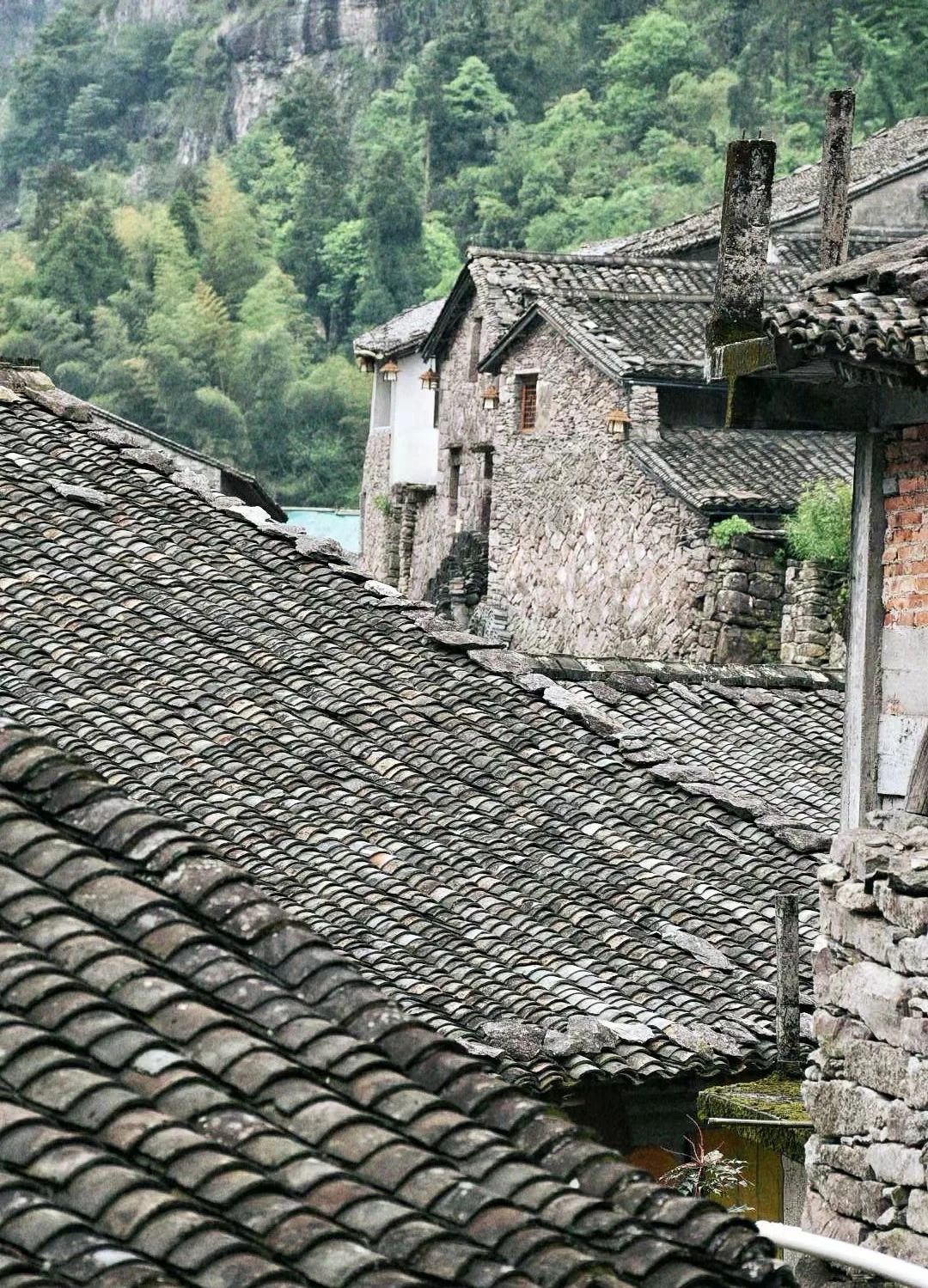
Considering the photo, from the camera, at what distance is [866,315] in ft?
22.6

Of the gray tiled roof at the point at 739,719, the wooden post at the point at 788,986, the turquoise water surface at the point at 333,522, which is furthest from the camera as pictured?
the turquoise water surface at the point at 333,522

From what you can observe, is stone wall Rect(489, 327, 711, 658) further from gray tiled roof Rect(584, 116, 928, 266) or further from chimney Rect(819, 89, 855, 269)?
chimney Rect(819, 89, 855, 269)

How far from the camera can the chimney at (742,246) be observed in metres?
8.47

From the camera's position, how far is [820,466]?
26.3 m

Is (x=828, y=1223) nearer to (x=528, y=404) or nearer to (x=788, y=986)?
(x=788, y=986)

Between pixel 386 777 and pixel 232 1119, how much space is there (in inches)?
267

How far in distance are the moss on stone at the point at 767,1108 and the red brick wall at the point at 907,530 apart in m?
2.05

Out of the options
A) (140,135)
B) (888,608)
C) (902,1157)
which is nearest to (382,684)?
(888,608)

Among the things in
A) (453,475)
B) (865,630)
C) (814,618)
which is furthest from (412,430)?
(865,630)

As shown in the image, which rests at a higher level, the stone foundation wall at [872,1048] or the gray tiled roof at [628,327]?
the gray tiled roof at [628,327]

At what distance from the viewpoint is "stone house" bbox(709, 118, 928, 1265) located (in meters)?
6.89

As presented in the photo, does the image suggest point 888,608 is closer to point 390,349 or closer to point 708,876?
point 708,876

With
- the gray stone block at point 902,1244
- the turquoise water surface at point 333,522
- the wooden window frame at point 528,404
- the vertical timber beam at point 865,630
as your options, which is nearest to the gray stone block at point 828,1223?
Result: the gray stone block at point 902,1244

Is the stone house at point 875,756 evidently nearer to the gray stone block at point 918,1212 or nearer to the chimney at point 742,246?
the gray stone block at point 918,1212
